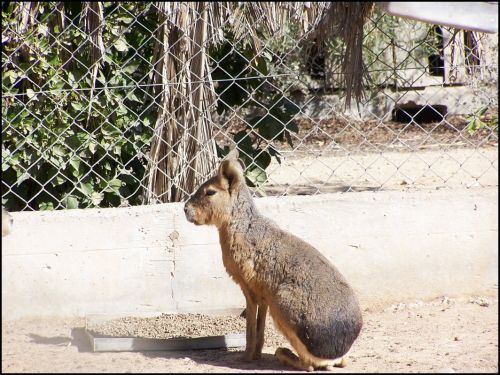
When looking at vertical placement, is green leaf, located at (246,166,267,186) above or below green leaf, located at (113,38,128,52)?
below

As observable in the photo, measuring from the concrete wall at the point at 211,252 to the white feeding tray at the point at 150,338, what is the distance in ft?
0.42

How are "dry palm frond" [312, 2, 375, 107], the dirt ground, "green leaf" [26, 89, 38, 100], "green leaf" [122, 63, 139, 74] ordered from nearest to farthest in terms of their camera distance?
the dirt ground
"dry palm frond" [312, 2, 375, 107]
"green leaf" [26, 89, 38, 100]
"green leaf" [122, 63, 139, 74]

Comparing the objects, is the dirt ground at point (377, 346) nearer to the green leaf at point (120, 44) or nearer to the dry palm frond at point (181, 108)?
the dry palm frond at point (181, 108)

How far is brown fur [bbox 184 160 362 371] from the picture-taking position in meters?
4.09

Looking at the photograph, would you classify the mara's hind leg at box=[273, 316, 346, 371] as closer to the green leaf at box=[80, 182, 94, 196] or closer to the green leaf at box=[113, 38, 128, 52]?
the green leaf at box=[80, 182, 94, 196]

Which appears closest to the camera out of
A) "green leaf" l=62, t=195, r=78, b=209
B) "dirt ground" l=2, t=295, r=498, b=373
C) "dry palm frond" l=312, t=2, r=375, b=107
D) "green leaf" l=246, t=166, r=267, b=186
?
"dirt ground" l=2, t=295, r=498, b=373

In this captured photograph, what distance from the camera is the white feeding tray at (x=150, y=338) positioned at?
4.31 m

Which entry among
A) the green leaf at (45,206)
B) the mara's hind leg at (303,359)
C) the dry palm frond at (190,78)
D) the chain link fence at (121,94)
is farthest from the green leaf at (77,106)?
the mara's hind leg at (303,359)

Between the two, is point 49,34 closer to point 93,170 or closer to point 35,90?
point 35,90

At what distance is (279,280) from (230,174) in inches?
25.9

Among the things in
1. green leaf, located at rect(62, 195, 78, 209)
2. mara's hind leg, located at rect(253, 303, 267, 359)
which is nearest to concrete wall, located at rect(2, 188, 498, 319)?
green leaf, located at rect(62, 195, 78, 209)

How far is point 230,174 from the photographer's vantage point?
4512 millimetres

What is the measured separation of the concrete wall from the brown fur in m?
0.54

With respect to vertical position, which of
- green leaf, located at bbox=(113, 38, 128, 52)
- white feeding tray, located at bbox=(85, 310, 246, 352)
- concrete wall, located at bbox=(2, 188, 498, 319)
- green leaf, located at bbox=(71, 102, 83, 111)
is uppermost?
green leaf, located at bbox=(113, 38, 128, 52)
